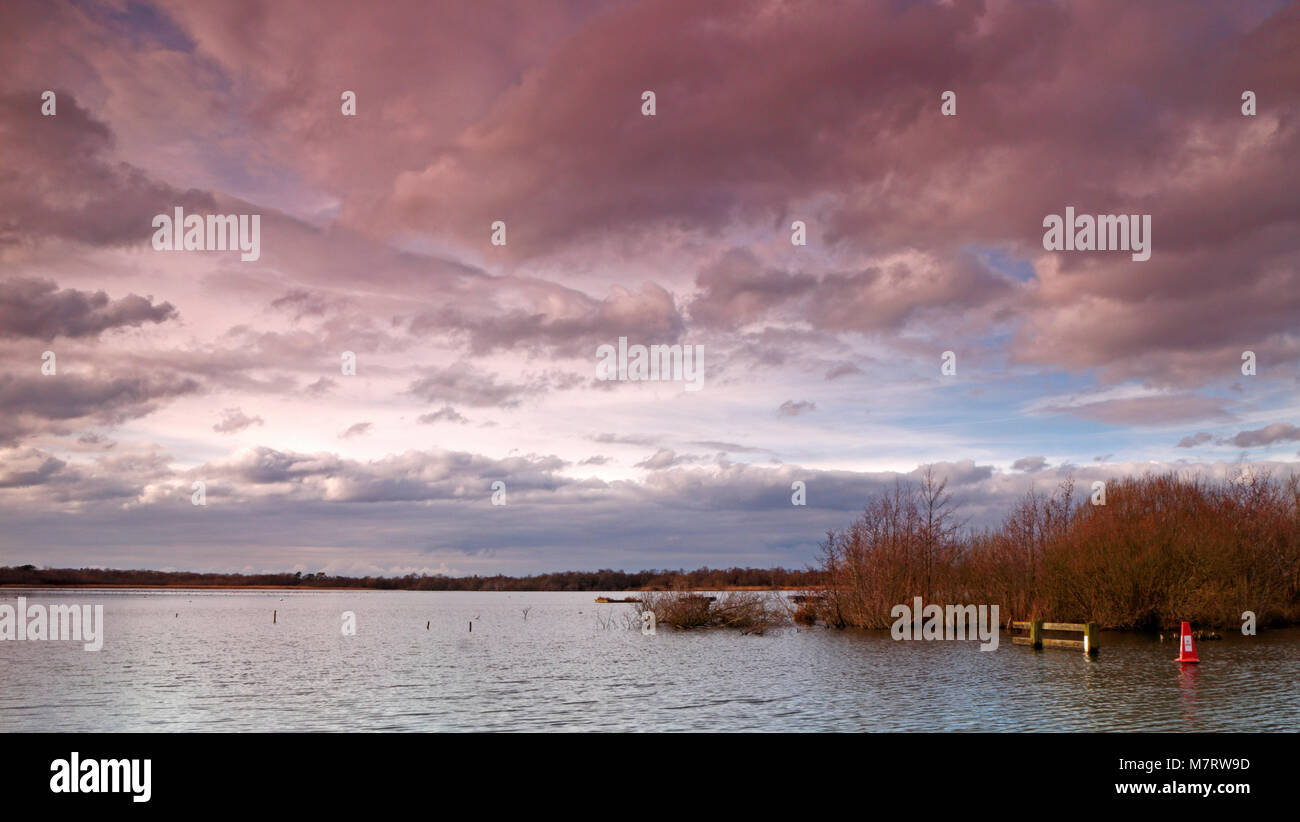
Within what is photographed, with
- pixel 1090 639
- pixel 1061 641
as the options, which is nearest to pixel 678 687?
pixel 1090 639

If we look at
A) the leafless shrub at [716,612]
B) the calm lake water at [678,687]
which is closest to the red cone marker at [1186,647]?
the calm lake water at [678,687]

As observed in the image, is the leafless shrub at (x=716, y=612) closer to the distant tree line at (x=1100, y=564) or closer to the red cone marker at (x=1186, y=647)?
the distant tree line at (x=1100, y=564)

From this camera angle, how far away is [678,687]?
109 feet

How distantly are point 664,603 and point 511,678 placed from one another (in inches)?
1086

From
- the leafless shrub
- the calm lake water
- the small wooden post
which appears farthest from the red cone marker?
the leafless shrub

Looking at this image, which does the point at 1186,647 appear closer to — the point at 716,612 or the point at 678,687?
the point at 678,687

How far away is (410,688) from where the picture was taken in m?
35.3

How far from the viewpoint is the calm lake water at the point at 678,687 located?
2508 centimetres
